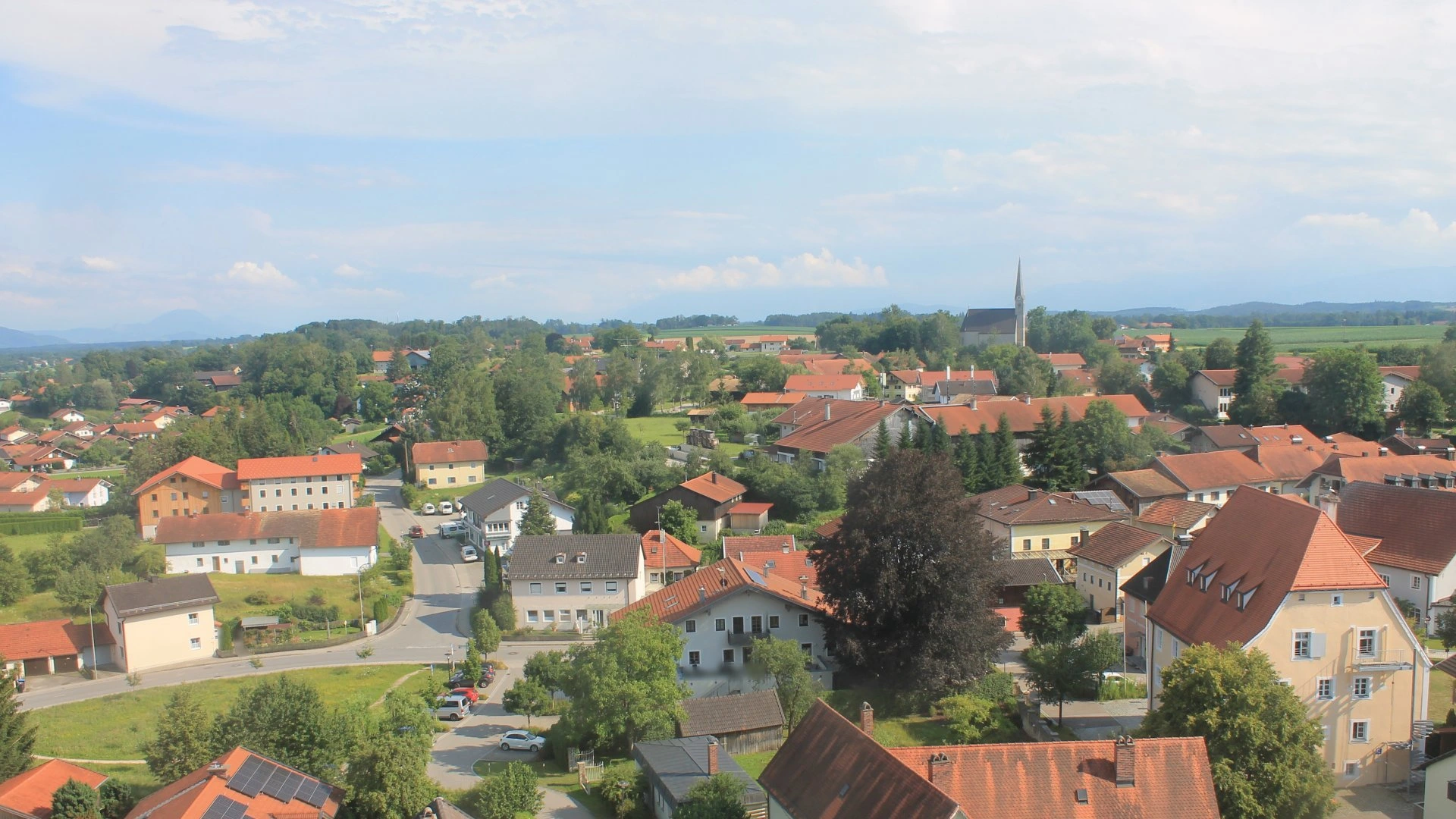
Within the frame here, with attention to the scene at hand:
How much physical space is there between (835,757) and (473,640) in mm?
21934

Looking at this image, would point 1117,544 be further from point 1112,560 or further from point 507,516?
point 507,516

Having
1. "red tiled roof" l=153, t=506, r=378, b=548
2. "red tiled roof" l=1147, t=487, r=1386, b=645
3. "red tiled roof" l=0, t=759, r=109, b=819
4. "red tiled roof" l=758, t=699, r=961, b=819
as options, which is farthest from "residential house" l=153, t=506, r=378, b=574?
"red tiled roof" l=1147, t=487, r=1386, b=645

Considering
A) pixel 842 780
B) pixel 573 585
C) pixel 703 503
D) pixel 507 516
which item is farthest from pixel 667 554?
pixel 842 780

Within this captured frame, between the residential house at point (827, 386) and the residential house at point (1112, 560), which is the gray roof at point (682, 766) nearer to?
the residential house at point (1112, 560)

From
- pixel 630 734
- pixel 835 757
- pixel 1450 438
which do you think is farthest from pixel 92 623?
pixel 1450 438

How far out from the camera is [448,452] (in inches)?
2852

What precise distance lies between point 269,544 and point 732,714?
119ft

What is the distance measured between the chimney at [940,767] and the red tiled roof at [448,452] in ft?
197

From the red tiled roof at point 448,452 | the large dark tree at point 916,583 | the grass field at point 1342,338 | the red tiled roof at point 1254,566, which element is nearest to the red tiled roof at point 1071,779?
the red tiled roof at point 1254,566

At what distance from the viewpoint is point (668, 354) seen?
97.8 metres

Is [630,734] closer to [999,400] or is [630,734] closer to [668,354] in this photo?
[999,400]

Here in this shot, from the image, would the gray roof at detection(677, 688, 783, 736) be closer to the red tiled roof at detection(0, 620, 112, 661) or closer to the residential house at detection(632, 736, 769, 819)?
the residential house at detection(632, 736, 769, 819)

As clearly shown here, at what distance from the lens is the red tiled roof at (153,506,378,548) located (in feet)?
169

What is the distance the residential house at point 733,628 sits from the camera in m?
30.5
